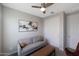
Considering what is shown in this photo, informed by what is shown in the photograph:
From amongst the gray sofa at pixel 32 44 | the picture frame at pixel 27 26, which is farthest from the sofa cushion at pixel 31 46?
the picture frame at pixel 27 26

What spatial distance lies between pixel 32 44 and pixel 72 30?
811mm

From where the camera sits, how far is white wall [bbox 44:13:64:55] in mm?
1404

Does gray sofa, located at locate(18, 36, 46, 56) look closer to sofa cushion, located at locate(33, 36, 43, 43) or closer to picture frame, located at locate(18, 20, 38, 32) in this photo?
sofa cushion, located at locate(33, 36, 43, 43)

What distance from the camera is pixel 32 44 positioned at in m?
1.39

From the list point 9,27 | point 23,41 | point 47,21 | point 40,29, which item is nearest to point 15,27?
point 9,27

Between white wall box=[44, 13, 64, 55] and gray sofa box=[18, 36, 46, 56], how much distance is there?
16 centimetres

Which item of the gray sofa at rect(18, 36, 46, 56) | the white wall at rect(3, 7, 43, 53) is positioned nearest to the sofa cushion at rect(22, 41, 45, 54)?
the gray sofa at rect(18, 36, 46, 56)

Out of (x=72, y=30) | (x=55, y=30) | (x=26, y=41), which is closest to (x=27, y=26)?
(x=26, y=41)

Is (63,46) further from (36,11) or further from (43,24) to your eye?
(36,11)

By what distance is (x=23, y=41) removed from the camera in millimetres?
1360

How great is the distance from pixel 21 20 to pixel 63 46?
0.93 metres

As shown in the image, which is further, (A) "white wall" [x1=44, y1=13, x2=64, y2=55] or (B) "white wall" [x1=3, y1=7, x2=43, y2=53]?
(A) "white wall" [x1=44, y1=13, x2=64, y2=55]

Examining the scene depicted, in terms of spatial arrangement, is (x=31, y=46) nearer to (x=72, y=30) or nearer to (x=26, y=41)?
(x=26, y=41)

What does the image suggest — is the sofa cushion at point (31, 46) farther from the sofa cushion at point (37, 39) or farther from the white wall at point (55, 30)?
the white wall at point (55, 30)
